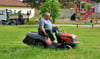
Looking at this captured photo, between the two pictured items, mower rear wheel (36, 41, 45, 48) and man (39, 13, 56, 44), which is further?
mower rear wheel (36, 41, 45, 48)

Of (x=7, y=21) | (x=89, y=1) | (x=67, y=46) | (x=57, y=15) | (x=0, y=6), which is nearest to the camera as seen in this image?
(x=67, y=46)

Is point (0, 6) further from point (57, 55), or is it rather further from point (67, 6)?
point (57, 55)

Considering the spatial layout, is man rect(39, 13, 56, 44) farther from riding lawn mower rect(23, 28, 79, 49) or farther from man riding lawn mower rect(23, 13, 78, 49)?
riding lawn mower rect(23, 28, 79, 49)

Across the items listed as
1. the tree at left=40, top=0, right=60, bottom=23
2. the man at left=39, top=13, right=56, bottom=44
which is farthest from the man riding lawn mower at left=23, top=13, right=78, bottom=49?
the tree at left=40, top=0, right=60, bottom=23

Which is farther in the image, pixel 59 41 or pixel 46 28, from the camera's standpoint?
pixel 59 41

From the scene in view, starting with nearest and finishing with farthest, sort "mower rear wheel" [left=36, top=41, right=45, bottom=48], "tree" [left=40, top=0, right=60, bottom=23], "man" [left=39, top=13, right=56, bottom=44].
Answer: "man" [left=39, top=13, right=56, bottom=44]
"mower rear wheel" [left=36, top=41, right=45, bottom=48]
"tree" [left=40, top=0, right=60, bottom=23]

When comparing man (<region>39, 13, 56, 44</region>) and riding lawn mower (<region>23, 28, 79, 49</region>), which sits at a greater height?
man (<region>39, 13, 56, 44</region>)

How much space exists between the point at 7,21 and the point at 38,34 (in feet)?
86.8

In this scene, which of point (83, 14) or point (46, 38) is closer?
point (46, 38)

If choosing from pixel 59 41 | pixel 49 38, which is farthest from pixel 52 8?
pixel 49 38

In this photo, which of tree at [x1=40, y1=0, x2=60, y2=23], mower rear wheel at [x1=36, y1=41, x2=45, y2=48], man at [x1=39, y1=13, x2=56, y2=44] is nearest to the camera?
man at [x1=39, y1=13, x2=56, y2=44]

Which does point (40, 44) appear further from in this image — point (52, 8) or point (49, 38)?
point (52, 8)

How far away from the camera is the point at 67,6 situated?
79000 mm

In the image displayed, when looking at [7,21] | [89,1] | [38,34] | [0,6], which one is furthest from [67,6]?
[38,34]
